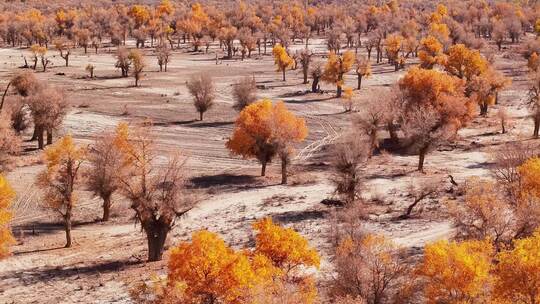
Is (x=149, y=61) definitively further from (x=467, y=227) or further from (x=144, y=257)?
(x=467, y=227)

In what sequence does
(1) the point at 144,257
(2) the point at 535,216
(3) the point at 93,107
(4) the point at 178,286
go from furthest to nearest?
1. (3) the point at 93,107
2. (1) the point at 144,257
3. (2) the point at 535,216
4. (4) the point at 178,286

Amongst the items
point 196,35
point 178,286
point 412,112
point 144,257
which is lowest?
point 144,257

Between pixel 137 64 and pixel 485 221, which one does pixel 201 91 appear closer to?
pixel 137 64

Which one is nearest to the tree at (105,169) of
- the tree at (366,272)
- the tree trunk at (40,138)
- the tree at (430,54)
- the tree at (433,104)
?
the tree trunk at (40,138)

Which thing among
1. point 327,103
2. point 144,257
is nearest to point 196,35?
point 327,103

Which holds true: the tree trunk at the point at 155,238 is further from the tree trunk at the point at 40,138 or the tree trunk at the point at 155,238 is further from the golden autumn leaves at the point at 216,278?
the tree trunk at the point at 40,138

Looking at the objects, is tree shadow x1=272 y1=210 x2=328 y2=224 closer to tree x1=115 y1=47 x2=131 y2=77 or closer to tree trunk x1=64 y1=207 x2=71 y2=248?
tree trunk x1=64 y1=207 x2=71 y2=248
